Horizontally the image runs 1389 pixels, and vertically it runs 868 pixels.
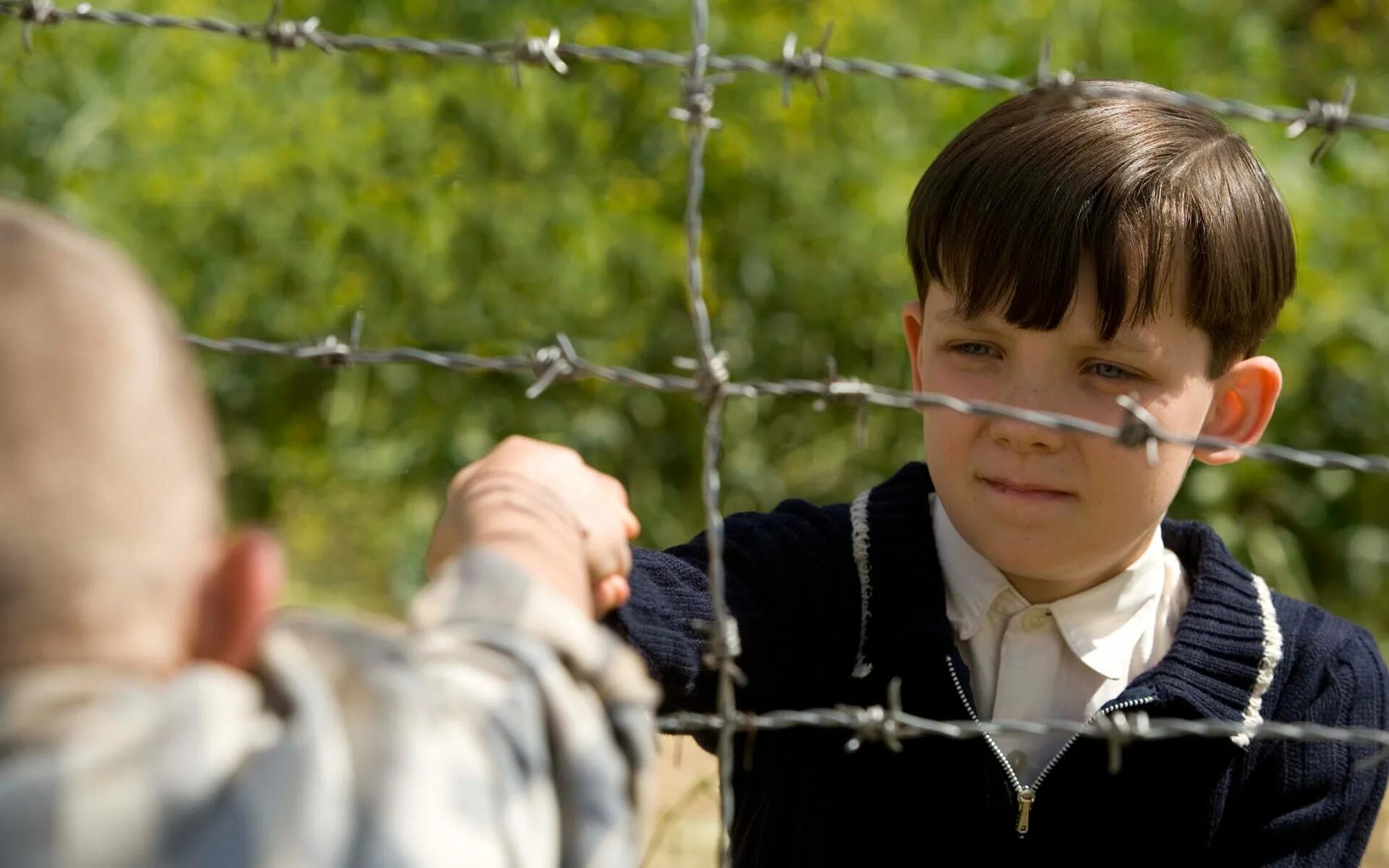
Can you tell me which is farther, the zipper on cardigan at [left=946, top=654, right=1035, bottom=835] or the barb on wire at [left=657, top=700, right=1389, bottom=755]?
the zipper on cardigan at [left=946, top=654, right=1035, bottom=835]

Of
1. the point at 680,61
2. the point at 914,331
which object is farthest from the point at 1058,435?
the point at 680,61

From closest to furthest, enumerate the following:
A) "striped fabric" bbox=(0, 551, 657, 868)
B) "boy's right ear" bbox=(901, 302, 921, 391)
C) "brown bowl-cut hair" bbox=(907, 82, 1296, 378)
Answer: "striped fabric" bbox=(0, 551, 657, 868) < "brown bowl-cut hair" bbox=(907, 82, 1296, 378) < "boy's right ear" bbox=(901, 302, 921, 391)

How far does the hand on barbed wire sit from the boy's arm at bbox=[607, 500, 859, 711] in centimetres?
26

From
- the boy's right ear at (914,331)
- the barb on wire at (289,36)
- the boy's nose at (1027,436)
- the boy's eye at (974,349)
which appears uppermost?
the barb on wire at (289,36)

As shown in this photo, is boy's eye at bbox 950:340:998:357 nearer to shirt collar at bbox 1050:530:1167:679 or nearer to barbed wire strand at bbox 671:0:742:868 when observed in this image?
shirt collar at bbox 1050:530:1167:679

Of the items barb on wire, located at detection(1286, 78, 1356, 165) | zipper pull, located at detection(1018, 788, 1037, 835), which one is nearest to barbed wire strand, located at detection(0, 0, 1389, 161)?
barb on wire, located at detection(1286, 78, 1356, 165)

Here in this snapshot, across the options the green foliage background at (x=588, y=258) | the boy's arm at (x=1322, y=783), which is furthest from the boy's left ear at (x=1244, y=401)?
the green foliage background at (x=588, y=258)

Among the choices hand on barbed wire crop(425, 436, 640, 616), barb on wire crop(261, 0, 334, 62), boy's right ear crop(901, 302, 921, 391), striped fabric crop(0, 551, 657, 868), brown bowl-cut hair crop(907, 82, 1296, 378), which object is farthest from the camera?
boy's right ear crop(901, 302, 921, 391)

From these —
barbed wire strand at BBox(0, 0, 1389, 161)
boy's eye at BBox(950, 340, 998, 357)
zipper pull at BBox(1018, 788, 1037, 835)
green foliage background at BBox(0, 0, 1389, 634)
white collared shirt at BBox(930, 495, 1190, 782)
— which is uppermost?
green foliage background at BBox(0, 0, 1389, 634)

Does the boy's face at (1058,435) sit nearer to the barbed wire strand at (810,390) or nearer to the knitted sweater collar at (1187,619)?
the knitted sweater collar at (1187,619)

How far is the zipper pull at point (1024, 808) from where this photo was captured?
1713mm

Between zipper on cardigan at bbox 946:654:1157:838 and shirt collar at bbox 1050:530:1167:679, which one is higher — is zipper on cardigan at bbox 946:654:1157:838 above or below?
below

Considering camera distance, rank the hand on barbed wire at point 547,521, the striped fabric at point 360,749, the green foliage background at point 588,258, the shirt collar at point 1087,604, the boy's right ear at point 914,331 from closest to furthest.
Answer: the striped fabric at point 360,749
the hand on barbed wire at point 547,521
the shirt collar at point 1087,604
the boy's right ear at point 914,331
the green foliage background at point 588,258

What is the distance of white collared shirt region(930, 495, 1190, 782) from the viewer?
1.78 meters
